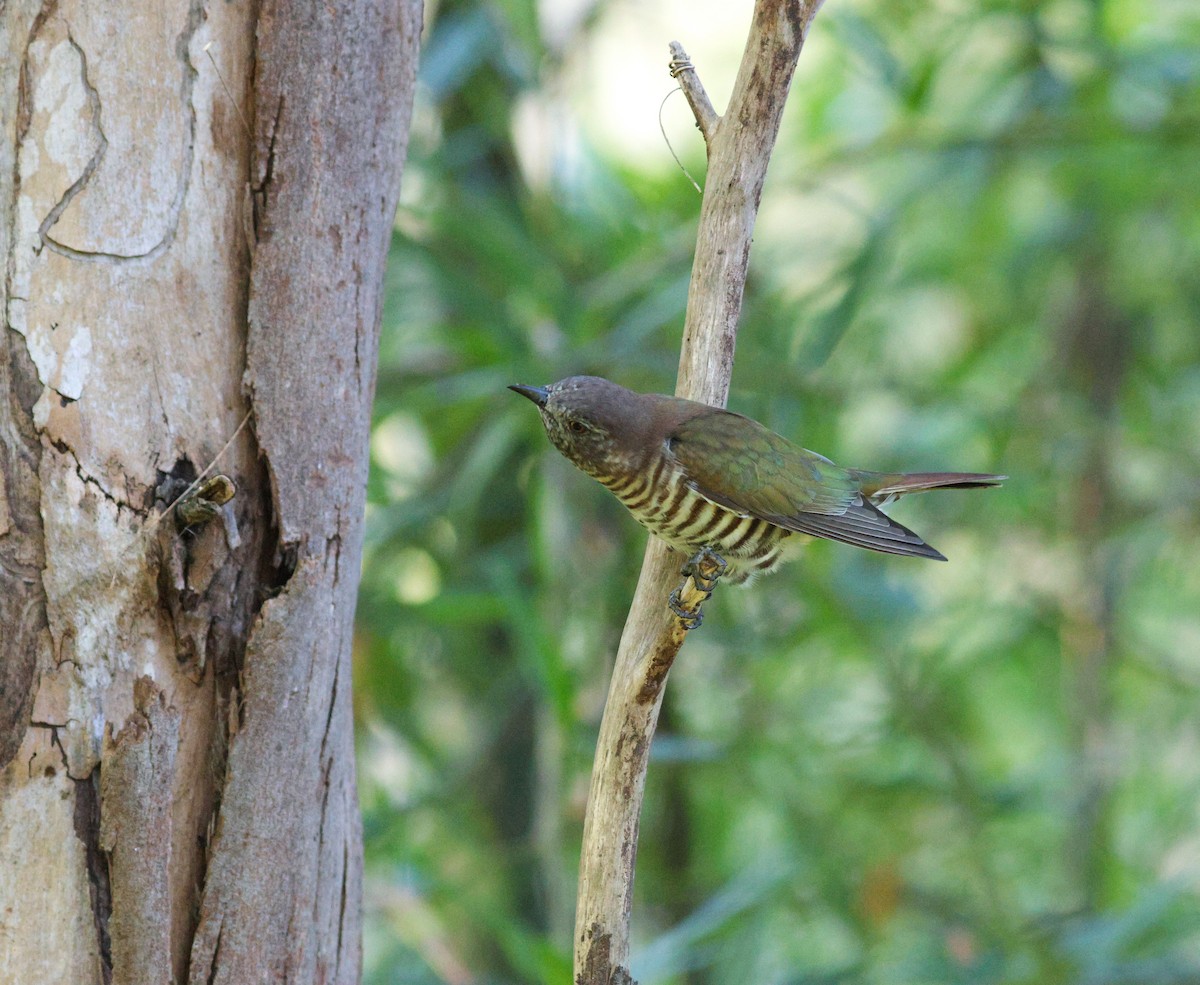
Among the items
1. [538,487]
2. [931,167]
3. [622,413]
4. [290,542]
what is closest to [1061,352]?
[931,167]

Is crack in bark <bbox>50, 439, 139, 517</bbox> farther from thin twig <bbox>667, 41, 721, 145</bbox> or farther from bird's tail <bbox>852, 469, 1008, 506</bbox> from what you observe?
bird's tail <bbox>852, 469, 1008, 506</bbox>

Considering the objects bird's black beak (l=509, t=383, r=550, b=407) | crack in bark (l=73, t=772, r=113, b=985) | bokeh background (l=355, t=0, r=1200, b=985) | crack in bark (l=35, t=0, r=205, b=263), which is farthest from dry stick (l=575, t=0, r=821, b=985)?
bokeh background (l=355, t=0, r=1200, b=985)

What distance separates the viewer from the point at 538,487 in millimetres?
3111

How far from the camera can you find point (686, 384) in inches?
66.5

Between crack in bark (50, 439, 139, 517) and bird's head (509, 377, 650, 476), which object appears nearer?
crack in bark (50, 439, 139, 517)

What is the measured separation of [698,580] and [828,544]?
185 centimetres

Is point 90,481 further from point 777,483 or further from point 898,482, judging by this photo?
point 898,482

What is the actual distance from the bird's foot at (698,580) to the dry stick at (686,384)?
0.6 inches

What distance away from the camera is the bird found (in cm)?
188

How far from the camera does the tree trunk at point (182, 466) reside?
1.32m

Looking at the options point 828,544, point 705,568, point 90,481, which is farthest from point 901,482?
point 90,481

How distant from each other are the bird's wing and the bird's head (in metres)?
0.07

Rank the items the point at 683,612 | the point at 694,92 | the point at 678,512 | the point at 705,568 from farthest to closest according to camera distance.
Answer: the point at 678,512
the point at 705,568
the point at 694,92
the point at 683,612

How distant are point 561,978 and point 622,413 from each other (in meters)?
0.95
